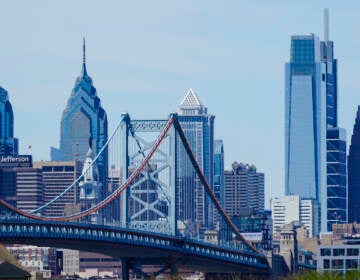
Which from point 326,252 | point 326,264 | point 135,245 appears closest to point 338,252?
point 326,252

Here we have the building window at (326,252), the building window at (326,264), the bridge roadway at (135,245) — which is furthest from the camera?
the building window at (326,252)

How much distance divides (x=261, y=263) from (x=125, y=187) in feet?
53.4

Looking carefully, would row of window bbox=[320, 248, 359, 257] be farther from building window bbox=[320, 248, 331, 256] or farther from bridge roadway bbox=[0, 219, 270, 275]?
bridge roadway bbox=[0, 219, 270, 275]

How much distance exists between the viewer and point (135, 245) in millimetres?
131875

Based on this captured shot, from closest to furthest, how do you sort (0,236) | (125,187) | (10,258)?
→ 1. (10,258)
2. (0,236)
3. (125,187)

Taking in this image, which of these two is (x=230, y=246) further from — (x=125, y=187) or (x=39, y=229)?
(x=39, y=229)

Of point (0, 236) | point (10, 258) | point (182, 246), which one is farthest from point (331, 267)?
point (10, 258)

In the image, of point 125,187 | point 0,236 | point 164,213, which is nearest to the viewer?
point 0,236

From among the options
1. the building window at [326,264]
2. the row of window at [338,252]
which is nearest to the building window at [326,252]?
the row of window at [338,252]

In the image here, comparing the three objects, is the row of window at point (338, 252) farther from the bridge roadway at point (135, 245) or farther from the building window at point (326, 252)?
the bridge roadway at point (135, 245)

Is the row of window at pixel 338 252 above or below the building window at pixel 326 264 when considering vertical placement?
above

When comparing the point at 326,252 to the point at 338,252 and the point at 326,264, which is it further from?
the point at 326,264

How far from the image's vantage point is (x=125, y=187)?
5719 inches

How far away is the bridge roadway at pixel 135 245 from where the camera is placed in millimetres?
119000
